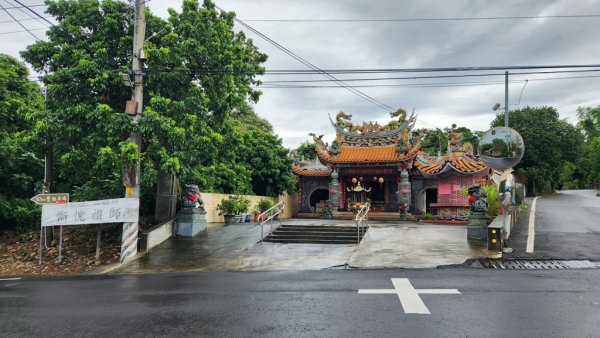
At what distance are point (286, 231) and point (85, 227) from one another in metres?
8.08

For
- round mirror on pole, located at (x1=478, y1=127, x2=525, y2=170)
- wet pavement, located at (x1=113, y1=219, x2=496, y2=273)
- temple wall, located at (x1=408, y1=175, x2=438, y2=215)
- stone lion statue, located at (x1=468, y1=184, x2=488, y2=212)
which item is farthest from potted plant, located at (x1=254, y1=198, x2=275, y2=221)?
round mirror on pole, located at (x1=478, y1=127, x2=525, y2=170)

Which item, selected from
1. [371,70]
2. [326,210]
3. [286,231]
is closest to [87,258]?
[286,231]

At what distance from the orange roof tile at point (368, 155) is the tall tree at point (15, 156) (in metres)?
15.9

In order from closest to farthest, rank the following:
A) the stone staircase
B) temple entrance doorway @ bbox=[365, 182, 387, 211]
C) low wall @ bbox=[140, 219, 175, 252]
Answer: low wall @ bbox=[140, 219, 175, 252], the stone staircase, temple entrance doorway @ bbox=[365, 182, 387, 211]

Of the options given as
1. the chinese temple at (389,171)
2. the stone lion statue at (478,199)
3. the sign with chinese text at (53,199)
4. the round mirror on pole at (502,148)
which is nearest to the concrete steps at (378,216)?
the chinese temple at (389,171)

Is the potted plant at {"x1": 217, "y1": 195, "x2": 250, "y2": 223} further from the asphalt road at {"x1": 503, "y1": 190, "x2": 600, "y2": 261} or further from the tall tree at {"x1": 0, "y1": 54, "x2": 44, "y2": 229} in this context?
the asphalt road at {"x1": 503, "y1": 190, "x2": 600, "y2": 261}

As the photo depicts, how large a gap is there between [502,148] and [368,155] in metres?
15.3

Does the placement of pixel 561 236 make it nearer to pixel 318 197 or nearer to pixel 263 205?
pixel 263 205

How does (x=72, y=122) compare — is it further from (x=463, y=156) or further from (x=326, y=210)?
(x=463, y=156)

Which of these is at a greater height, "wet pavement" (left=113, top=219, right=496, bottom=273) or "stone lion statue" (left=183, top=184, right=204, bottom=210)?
"stone lion statue" (left=183, top=184, right=204, bottom=210)

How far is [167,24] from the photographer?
46.2 feet

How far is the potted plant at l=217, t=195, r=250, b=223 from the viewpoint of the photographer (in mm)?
20406

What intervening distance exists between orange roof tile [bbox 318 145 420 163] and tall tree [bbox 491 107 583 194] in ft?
69.2

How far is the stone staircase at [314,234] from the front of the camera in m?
15.5
